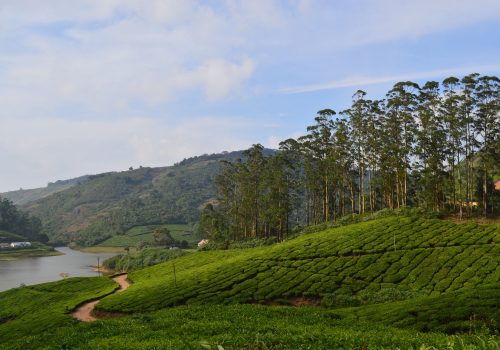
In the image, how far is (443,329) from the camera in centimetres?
2334

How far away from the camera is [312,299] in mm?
41281

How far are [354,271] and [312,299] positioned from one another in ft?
23.8

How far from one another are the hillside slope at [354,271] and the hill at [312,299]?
122mm

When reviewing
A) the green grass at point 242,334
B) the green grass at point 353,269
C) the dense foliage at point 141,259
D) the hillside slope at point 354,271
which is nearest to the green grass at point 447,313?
the green grass at point 242,334

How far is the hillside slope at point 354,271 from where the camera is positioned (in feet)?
133

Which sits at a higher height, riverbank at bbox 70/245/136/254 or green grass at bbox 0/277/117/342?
green grass at bbox 0/277/117/342

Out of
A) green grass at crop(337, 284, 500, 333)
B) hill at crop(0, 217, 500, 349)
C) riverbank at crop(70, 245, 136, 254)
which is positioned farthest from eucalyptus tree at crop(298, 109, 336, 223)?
riverbank at crop(70, 245, 136, 254)

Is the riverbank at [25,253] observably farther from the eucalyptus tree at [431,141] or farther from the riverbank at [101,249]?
the eucalyptus tree at [431,141]

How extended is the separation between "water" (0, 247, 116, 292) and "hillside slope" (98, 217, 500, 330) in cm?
6017

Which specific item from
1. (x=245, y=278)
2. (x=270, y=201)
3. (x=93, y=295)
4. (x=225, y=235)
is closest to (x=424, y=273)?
(x=245, y=278)

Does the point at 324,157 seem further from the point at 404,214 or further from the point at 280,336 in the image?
the point at 280,336

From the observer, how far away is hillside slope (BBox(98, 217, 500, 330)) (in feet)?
133

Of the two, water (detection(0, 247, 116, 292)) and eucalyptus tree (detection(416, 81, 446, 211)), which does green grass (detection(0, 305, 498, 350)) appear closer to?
eucalyptus tree (detection(416, 81, 446, 211))

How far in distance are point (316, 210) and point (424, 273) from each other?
2210 inches
